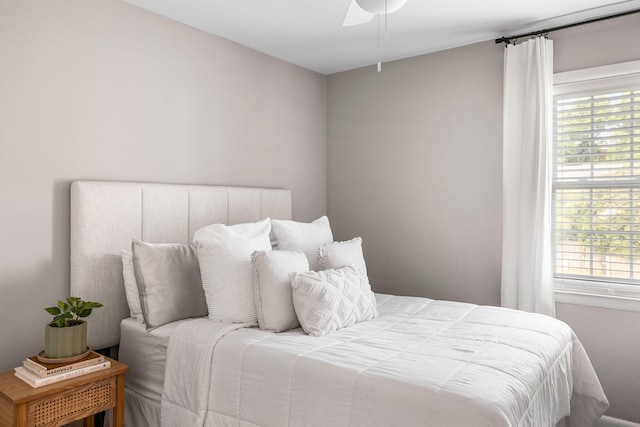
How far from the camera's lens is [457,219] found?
3.44m

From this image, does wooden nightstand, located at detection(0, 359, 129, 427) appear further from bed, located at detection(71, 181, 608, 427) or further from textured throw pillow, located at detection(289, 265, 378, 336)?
textured throw pillow, located at detection(289, 265, 378, 336)

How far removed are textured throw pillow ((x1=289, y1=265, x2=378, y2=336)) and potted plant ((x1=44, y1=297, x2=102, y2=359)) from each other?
39.0 inches

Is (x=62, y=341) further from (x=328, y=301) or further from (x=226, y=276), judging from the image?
(x=328, y=301)

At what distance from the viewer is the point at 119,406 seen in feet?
6.88

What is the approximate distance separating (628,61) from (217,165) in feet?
8.94

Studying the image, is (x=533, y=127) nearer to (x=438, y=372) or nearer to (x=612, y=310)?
(x=612, y=310)

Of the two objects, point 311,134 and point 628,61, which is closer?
point 628,61

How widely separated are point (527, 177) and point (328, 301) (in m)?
1.68

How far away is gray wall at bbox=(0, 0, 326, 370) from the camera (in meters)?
2.19

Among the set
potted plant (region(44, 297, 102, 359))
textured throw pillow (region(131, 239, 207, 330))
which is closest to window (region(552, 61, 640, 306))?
textured throw pillow (region(131, 239, 207, 330))

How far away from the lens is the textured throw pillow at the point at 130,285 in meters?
2.40

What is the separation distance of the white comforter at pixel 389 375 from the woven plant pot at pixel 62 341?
0.42m

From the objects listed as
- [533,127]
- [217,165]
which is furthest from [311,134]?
[533,127]

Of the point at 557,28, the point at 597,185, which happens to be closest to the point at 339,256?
the point at 597,185
